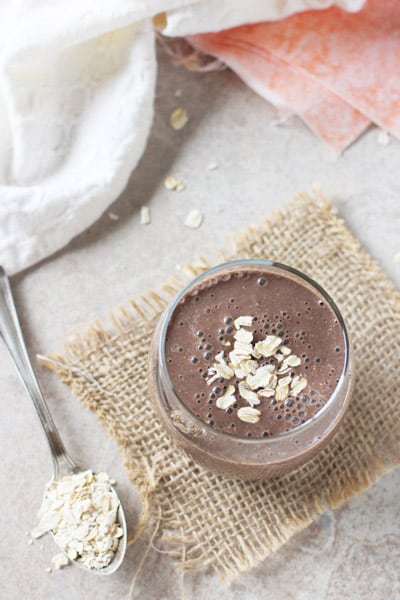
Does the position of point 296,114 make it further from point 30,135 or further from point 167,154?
point 30,135

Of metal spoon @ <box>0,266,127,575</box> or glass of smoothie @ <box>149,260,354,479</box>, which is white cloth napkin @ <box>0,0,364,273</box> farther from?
glass of smoothie @ <box>149,260,354,479</box>

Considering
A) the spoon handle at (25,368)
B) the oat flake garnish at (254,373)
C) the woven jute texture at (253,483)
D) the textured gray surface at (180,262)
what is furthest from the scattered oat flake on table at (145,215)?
the oat flake garnish at (254,373)

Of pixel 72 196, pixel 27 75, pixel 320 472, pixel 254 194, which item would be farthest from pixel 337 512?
pixel 27 75

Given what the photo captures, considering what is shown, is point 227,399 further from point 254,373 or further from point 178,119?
point 178,119

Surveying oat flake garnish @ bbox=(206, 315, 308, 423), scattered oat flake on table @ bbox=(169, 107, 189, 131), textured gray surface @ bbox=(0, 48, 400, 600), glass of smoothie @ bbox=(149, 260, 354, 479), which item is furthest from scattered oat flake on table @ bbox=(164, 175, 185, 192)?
oat flake garnish @ bbox=(206, 315, 308, 423)

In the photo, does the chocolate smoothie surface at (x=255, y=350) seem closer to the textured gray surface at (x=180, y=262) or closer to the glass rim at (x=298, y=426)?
the glass rim at (x=298, y=426)

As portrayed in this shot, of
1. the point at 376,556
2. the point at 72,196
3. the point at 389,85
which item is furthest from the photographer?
the point at 389,85

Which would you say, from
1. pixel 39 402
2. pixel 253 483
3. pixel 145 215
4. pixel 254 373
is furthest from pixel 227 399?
pixel 145 215
